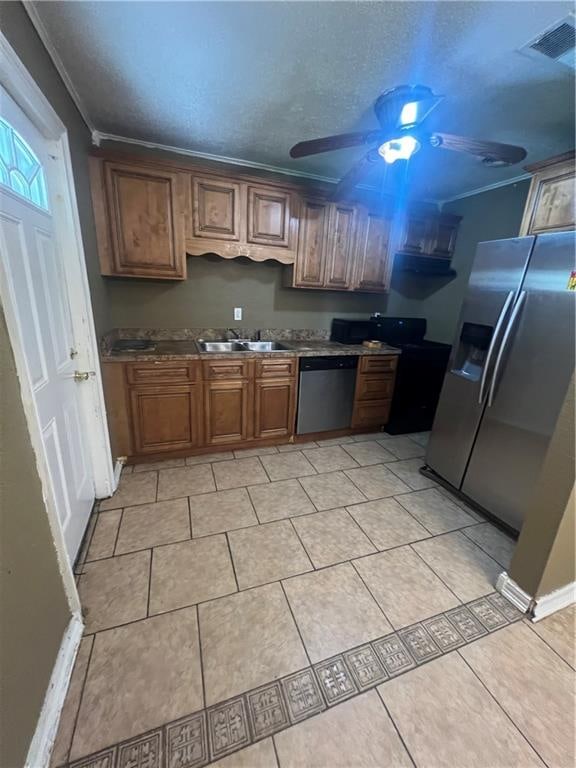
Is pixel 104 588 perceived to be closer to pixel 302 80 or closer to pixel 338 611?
pixel 338 611

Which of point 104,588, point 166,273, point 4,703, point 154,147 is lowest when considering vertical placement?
point 104,588

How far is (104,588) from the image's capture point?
1496 millimetres

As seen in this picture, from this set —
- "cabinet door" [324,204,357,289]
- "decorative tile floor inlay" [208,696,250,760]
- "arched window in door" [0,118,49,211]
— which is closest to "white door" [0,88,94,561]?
"arched window in door" [0,118,49,211]

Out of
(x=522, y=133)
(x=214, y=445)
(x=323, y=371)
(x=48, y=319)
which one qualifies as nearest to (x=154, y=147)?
(x=48, y=319)

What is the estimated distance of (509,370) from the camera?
1.89 m

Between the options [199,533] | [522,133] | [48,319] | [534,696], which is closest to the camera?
[534,696]

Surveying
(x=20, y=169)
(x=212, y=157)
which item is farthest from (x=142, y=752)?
(x=212, y=157)

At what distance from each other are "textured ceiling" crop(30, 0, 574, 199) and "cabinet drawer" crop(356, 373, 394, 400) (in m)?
1.84

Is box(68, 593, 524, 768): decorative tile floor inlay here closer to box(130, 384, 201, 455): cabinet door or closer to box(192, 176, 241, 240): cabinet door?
box(130, 384, 201, 455): cabinet door

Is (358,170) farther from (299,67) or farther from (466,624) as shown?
(466,624)

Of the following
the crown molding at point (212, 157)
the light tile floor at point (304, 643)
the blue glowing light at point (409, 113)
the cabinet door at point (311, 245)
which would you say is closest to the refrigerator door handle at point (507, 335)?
the light tile floor at point (304, 643)

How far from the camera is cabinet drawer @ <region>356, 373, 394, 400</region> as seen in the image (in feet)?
10.0

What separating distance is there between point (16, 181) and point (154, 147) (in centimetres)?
162

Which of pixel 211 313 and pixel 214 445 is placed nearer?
pixel 214 445
